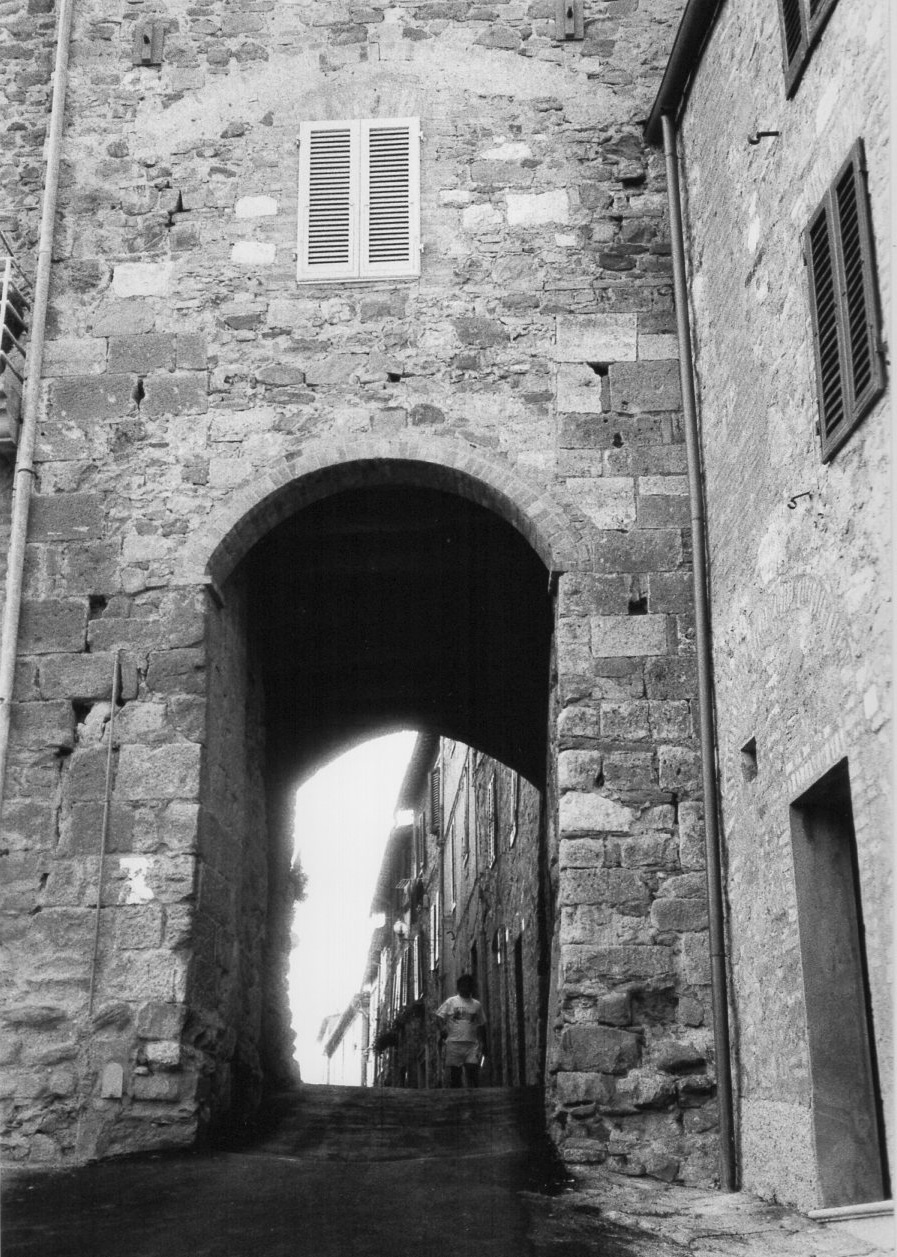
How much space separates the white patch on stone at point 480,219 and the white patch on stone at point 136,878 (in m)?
3.94

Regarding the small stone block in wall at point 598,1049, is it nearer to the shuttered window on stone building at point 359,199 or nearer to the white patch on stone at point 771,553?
the white patch on stone at point 771,553

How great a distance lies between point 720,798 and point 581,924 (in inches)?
35.2

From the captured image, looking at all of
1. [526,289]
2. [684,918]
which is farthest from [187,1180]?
[526,289]

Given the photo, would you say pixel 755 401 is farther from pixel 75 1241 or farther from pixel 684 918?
pixel 75 1241

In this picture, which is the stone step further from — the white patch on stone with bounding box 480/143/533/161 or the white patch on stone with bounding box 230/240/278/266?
the white patch on stone with bounding box 480/143/533/161

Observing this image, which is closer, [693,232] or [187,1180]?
[187,1180]

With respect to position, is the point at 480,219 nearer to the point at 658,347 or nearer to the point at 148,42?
the point at 658,347

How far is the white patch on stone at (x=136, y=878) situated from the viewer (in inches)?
271

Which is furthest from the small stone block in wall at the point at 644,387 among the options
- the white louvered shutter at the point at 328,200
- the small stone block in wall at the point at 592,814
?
the small stone block in wall at the point at 592,814

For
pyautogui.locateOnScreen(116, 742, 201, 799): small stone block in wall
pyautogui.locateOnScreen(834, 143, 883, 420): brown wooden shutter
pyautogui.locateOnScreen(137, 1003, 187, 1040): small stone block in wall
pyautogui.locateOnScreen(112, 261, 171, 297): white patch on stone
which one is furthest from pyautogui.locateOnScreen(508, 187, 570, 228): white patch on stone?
pyautogui.locateOnScreen(137, 1003, 187, 1040): small stone block in wall

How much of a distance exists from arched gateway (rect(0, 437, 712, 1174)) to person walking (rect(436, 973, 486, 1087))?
280 centimetres

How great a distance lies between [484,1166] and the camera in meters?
6.23

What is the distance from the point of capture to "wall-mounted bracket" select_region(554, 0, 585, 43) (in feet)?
28.0

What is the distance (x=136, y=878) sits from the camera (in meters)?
6.93
